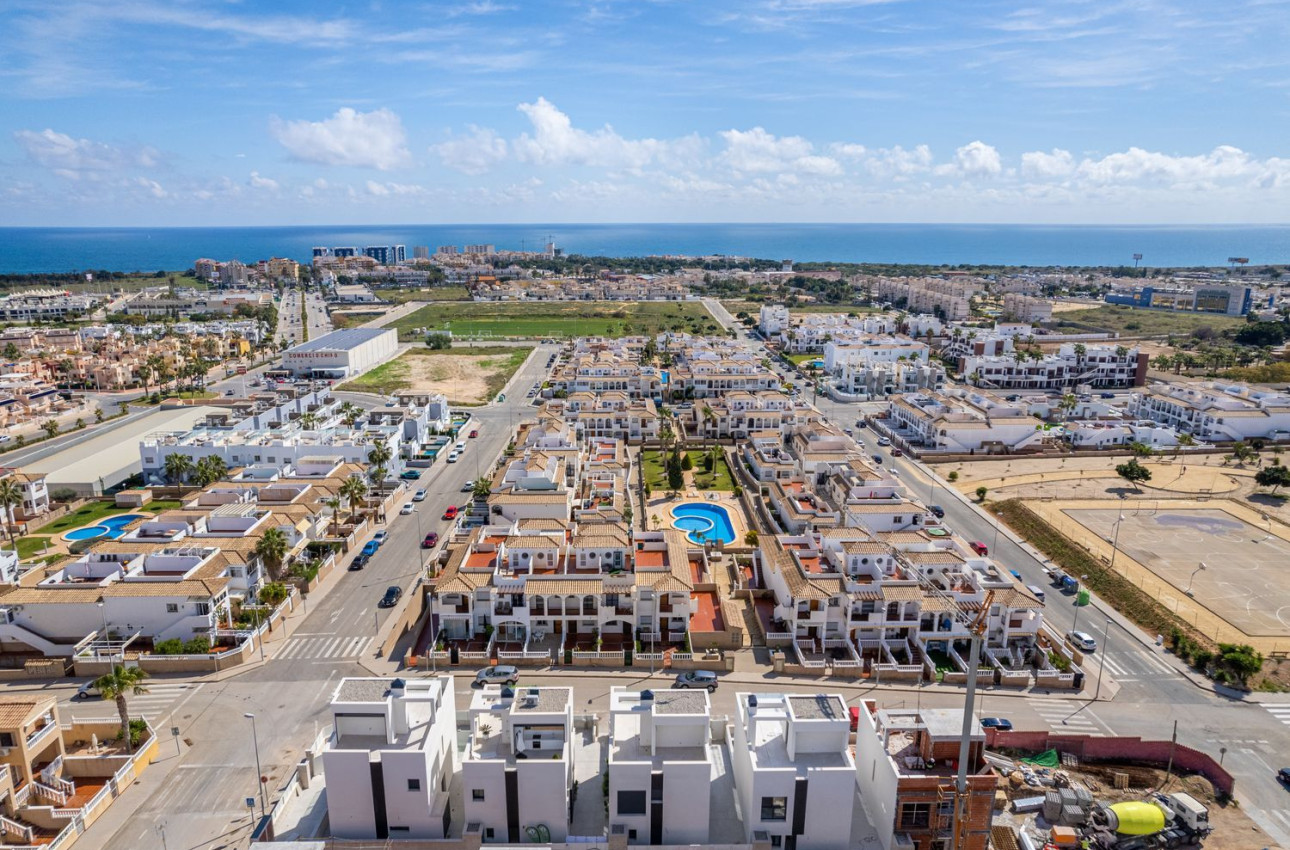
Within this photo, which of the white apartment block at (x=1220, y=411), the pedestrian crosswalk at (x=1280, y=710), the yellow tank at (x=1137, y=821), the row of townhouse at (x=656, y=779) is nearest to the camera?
the row of townhouse at (x=656, y=779)

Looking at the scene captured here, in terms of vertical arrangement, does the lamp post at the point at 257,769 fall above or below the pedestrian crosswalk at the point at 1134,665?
above

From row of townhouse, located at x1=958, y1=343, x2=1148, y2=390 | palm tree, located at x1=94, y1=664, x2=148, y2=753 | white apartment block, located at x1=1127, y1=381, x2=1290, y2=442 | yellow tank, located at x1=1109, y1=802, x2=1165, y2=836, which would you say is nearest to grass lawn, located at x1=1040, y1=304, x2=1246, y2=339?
row of townhouse, located at x1=958, y1=343, x2=1148, y2=390

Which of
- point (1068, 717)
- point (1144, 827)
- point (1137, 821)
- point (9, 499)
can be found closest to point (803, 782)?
point (1137, 821)

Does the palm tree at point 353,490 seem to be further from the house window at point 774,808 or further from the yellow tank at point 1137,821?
the yellow tank at point 1137,821

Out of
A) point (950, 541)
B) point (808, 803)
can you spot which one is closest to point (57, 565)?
point (808, 803)

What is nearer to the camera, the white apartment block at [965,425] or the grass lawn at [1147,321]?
the white apartment block at [965,425]

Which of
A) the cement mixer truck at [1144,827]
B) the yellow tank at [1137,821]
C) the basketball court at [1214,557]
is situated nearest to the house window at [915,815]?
the cement mixer truck at [1144,827]

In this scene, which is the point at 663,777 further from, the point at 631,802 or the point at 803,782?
the point at 803,782
